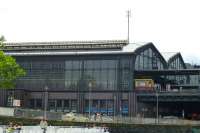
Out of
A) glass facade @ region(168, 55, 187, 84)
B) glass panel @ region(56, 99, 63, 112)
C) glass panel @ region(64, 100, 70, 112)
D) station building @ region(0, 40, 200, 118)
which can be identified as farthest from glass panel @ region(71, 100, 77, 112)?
glass facade @ region(168, 55, 187, 84)

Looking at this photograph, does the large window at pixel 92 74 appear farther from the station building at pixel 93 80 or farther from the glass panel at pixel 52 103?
the glass panel at pixel 52 103

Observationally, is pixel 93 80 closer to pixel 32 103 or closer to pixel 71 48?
pixel 71 48

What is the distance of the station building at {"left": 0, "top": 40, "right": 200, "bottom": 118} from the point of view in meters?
146

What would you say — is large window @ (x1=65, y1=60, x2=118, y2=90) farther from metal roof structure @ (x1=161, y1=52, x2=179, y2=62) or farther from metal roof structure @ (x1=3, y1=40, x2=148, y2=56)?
metal roof structure @ (x1=161, y1=52, x2=179, y2=62)

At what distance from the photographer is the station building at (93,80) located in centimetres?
14588

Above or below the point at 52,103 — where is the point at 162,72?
above

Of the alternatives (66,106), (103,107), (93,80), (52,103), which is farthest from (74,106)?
(93,80)

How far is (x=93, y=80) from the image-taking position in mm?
149875

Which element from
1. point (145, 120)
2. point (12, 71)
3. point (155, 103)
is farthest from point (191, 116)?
point (12, 71)

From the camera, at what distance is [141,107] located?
482ft

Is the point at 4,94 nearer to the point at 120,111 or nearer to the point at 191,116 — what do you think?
the point at 120,111

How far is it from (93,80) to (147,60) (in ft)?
67.5

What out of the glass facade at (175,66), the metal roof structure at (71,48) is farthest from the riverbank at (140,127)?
the glass facade at (175,66)

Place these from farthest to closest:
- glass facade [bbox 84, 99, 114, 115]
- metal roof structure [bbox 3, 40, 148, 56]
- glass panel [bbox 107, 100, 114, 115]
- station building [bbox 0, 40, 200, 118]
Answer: metal roof structure [bbox 3, 40, 148, 56]
glass facade [bbox 84, 99, 114, 115]
glass panel [bbox 107, 100, 114, 115]
station building [bbox 0, 40, 200, 118]
